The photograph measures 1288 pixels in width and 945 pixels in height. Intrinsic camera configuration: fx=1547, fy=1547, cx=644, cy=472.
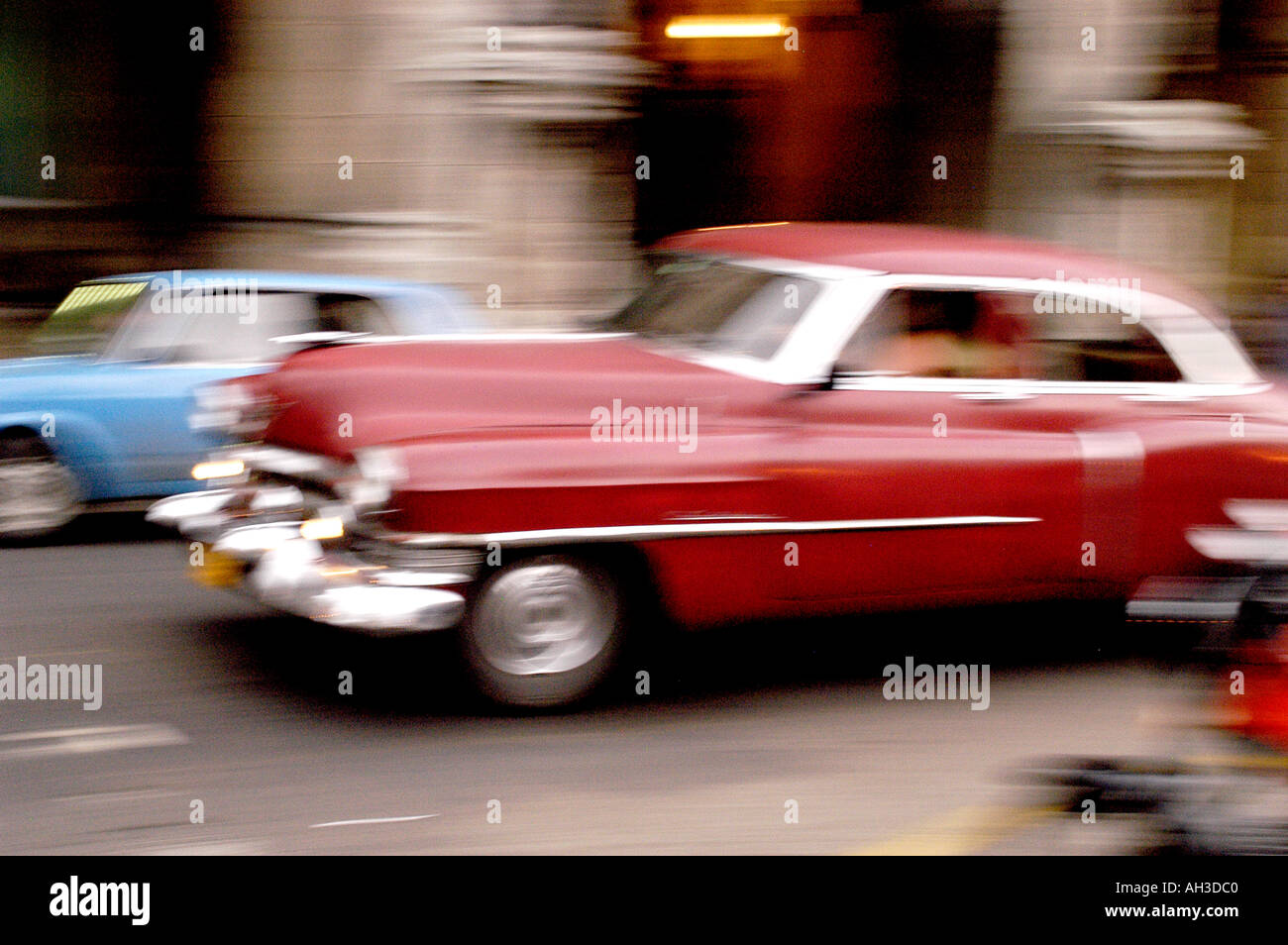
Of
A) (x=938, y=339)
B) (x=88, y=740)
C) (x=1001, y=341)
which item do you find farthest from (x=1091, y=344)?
(x=88, y=740)

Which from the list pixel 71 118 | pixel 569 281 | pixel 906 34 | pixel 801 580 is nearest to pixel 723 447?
pixel 801 580

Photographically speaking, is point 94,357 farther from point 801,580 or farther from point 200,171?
point 200,171

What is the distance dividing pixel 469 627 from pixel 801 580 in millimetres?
1138

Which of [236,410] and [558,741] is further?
[236,410]

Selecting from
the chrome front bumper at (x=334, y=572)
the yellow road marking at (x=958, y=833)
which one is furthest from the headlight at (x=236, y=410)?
the yellow road marking at (x=958, y=833)

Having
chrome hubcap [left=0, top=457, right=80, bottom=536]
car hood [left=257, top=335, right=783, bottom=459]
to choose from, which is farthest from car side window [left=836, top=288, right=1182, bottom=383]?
chrome hubcap [left=0, top=457, right=80, bottom=536]

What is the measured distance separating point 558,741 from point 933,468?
1.60 m

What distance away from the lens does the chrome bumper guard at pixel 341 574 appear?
4.65m

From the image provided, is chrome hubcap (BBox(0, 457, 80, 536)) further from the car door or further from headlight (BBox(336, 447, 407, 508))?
the car door

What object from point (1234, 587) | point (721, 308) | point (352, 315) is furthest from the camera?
point (352, 315)

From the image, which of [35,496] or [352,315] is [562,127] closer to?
[352,315]

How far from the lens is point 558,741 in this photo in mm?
4863

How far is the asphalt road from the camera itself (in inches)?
163
